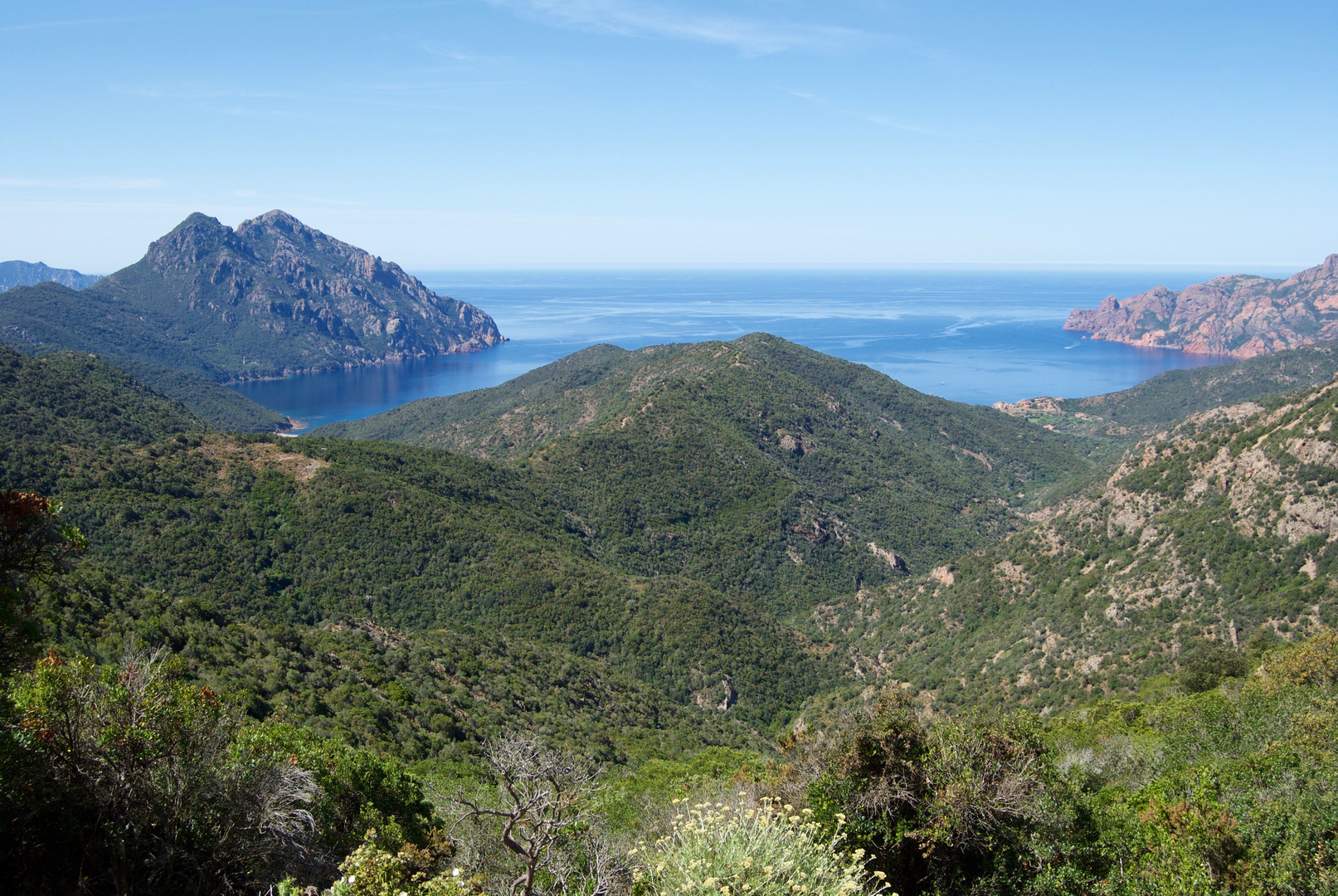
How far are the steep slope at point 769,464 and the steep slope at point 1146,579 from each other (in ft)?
71.2

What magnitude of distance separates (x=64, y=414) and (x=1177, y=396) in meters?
225

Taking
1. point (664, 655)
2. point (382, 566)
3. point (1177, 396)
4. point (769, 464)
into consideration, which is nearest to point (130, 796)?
point (664, 655)

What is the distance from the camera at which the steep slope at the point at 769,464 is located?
9088 centimetres

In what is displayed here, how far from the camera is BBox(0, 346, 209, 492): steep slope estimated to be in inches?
2457

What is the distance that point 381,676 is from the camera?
41.0 m

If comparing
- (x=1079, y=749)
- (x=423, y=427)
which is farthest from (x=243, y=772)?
(x=423, y=427)

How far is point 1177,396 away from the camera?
172 m

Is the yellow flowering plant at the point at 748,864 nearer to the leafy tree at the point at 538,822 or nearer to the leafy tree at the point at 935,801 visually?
the leafy tree at the point at 538,822

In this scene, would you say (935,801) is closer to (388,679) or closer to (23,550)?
(23,550)

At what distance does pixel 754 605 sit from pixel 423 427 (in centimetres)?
10917

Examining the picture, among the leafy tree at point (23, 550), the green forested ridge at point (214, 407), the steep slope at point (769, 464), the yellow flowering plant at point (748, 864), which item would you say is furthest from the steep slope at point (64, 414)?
the yellow flowering plant at point (748, 864)

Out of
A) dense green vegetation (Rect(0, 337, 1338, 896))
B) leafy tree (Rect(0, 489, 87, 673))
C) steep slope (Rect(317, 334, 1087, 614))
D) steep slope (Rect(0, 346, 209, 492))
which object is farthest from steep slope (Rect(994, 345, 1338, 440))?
steep slope (Rect(0, 346, 209, 492))

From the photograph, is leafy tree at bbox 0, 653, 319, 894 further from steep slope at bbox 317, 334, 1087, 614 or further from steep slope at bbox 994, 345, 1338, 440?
steep slope at bbox 994, 345, 1338, 440

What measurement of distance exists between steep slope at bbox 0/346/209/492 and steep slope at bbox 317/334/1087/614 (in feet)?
156
